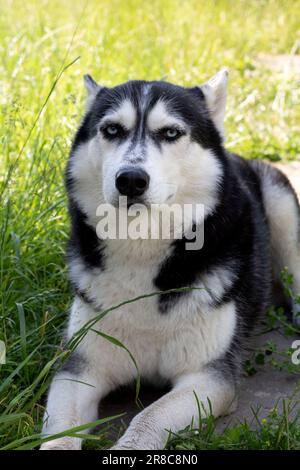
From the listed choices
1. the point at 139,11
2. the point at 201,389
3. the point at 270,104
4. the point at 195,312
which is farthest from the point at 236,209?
the point at 139,11

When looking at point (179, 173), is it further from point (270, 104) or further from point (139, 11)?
point (139, 11)

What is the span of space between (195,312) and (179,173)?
0.61 meters

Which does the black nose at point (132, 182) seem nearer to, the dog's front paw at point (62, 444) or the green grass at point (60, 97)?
the green grass at point (60, 97)

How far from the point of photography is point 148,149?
10.0 ft

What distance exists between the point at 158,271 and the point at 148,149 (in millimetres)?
534

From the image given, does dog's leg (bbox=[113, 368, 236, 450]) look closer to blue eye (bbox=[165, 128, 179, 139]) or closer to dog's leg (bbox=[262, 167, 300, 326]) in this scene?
blue eye (bbox=[165, 128, 179, 139])

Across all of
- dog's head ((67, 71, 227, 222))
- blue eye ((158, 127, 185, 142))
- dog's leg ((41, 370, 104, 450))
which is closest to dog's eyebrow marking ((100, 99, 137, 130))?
dog's head ((67, 71, 227, 222))

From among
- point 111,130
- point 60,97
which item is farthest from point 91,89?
point 60,97

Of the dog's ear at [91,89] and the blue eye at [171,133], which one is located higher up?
the dog's ear at [91,89]

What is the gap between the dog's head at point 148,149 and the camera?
3.00 meters

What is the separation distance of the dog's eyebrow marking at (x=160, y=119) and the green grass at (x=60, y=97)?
0.56 meters

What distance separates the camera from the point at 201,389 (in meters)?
3.13

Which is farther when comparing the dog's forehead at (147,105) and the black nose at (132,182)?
the dog's forehead at (147,105)

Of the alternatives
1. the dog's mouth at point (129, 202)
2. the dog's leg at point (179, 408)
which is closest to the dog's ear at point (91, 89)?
the dog's mouth at point (129, 202)
